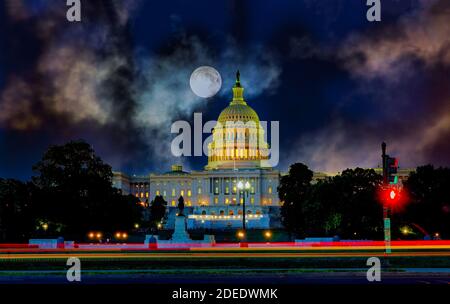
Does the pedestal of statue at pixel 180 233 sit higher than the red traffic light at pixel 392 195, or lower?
lower

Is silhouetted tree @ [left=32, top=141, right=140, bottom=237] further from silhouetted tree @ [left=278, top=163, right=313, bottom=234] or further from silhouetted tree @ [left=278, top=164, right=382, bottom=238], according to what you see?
silhouetted tree @ [left=278, top=163, right=313, bottom=234]

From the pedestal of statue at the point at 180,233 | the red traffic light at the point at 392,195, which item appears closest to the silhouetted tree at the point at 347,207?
the pedestal of statue at the point at 180,233

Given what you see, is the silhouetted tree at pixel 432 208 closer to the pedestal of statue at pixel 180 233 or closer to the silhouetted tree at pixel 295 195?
the pedestal of statue at pixel 180 233

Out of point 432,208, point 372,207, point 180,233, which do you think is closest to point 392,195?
point 432,208

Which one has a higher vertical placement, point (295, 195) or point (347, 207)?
point (295, 195)

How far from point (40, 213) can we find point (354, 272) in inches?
1944

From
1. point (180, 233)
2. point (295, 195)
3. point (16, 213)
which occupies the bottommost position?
point (180, 233)

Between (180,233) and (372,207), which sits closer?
(372,207)

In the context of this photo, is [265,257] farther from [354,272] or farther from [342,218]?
[342,218]

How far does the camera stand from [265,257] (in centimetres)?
4472

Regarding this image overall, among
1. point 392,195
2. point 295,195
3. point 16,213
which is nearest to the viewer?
point 392,195

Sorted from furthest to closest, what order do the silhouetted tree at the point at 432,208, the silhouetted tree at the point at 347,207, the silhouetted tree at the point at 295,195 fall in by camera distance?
the silhouetted tree at the point at 295,195 < the silhouetted tree at the point at 347,207 < the silhouetted tree at the point at 432,208

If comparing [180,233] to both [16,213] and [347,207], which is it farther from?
[347,207]
